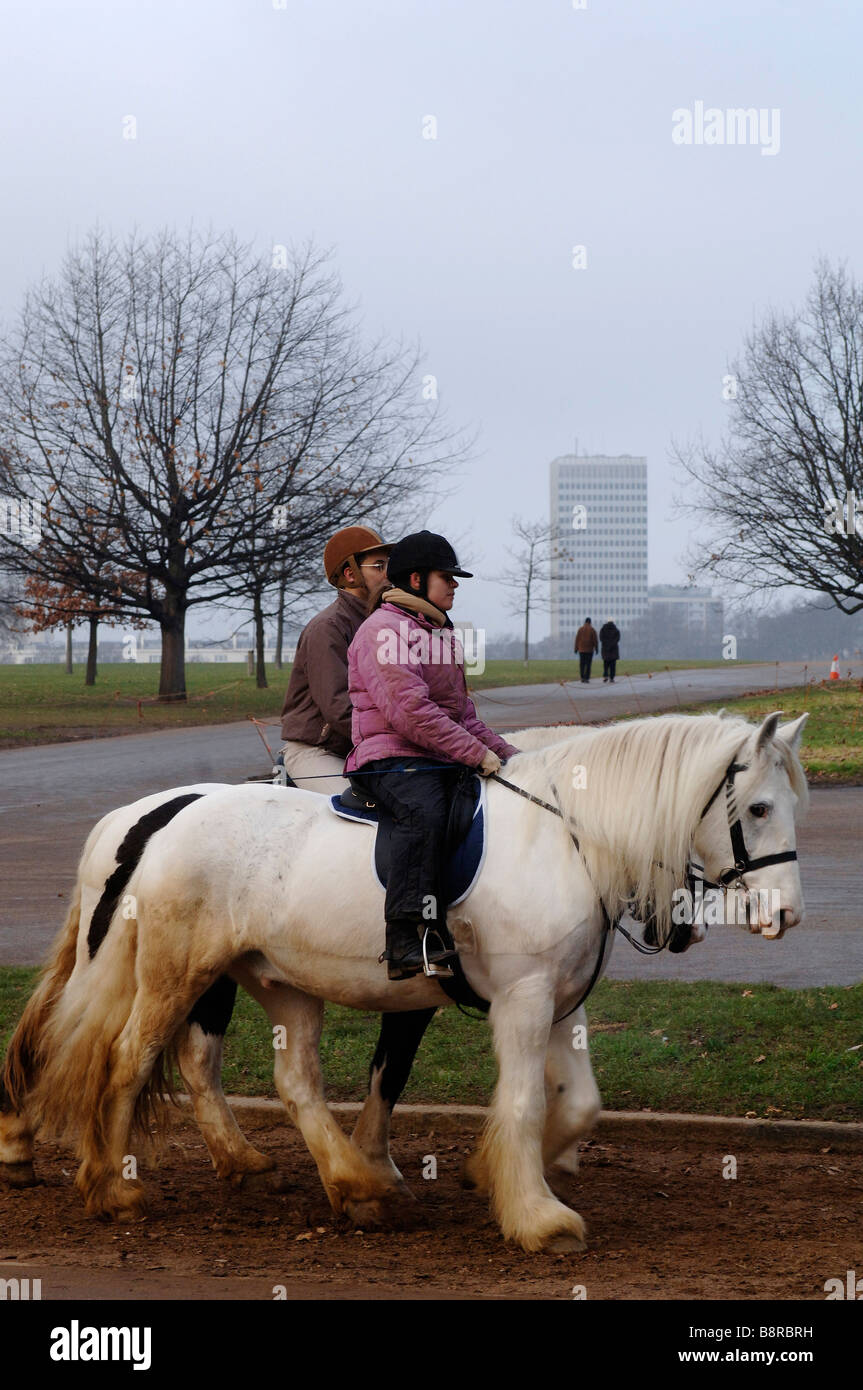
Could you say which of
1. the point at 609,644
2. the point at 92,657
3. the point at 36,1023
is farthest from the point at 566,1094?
the point at 92,657

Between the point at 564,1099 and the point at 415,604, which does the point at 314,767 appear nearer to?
the point at 415,604

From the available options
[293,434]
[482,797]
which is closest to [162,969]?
[482,797]

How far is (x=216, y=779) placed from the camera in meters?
17.1

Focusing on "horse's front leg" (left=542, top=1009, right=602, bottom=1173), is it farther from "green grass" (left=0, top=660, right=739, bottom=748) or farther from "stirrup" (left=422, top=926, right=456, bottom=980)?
"green grass" (left=0, top=660, right=739, bottom=748)

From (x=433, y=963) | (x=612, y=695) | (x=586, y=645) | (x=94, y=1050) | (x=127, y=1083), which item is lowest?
(x=127, y=1083)

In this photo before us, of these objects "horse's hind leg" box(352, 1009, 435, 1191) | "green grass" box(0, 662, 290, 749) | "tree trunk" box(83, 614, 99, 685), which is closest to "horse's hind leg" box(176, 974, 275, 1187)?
"horse's hind leg" box(352, 1009, 435, 1191)

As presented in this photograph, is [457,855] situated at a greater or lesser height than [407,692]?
lesser

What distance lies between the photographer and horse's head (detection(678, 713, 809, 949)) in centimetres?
461

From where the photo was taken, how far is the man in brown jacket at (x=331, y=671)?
6.10 metres

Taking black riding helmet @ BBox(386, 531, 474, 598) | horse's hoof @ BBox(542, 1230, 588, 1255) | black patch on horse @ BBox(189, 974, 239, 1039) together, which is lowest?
horse's hoof @ BBox(542, 1230, 588, 1255)

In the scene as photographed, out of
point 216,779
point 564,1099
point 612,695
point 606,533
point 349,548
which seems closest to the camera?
point 564,1099

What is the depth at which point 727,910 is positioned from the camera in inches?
186

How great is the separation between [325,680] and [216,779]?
37.0 ft

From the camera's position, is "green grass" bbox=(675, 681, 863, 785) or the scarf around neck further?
"green grass" bbox=(675, 681, 863, 785)
